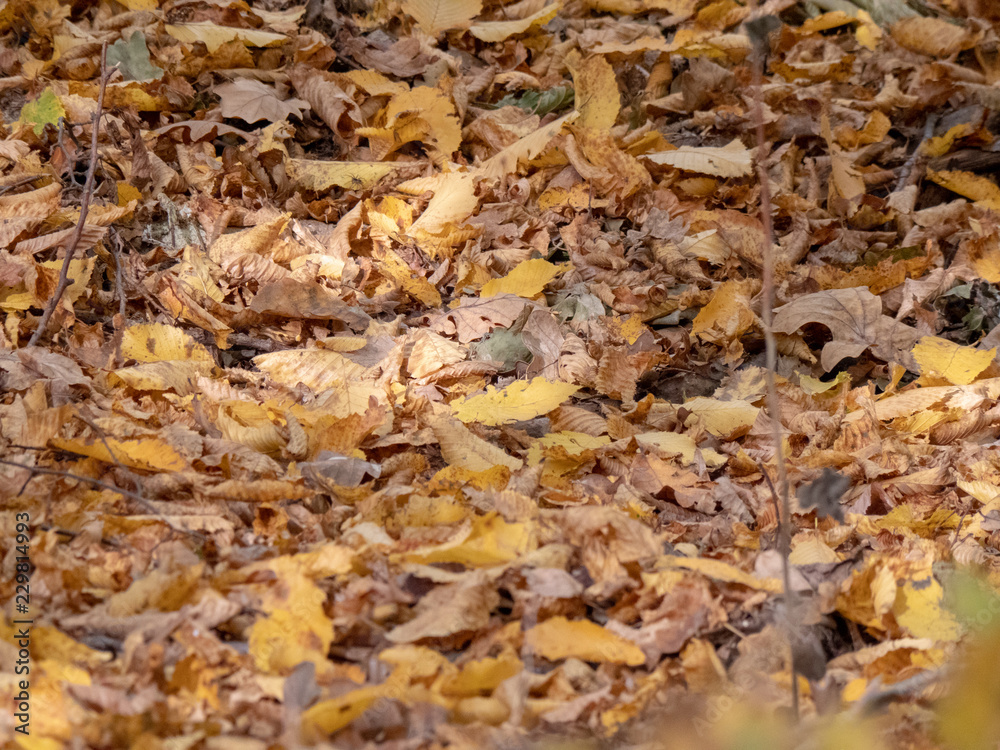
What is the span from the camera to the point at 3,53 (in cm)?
267

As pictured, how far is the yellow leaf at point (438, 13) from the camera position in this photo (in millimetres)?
3035

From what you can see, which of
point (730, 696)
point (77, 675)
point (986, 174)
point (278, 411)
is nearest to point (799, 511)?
point (730, 696)

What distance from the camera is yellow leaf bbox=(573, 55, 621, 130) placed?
9.21ft

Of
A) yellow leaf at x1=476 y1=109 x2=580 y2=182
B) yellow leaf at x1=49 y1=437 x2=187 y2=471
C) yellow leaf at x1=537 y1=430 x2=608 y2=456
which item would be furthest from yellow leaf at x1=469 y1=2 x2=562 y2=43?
yellow leaf at x1=49 y1=437 x2=187 y2=471

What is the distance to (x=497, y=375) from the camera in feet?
7.27

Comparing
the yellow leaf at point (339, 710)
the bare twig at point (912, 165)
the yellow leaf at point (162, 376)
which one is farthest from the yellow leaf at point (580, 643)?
the bare twig at point (912, 165)

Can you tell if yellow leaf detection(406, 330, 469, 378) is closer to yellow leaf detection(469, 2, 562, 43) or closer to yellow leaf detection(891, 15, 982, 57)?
yellow leaf detection(469, 2, 562, 43)

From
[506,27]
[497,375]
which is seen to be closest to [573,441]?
[497,375]

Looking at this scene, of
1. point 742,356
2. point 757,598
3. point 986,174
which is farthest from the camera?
point 986,174

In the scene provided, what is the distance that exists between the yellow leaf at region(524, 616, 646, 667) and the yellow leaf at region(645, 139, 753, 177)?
1.85 meters

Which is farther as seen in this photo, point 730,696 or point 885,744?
point 730,696

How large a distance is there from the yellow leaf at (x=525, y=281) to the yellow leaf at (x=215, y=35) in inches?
47.2

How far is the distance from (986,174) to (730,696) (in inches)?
96.4

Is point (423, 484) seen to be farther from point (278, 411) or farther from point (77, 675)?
point (77, 675)
